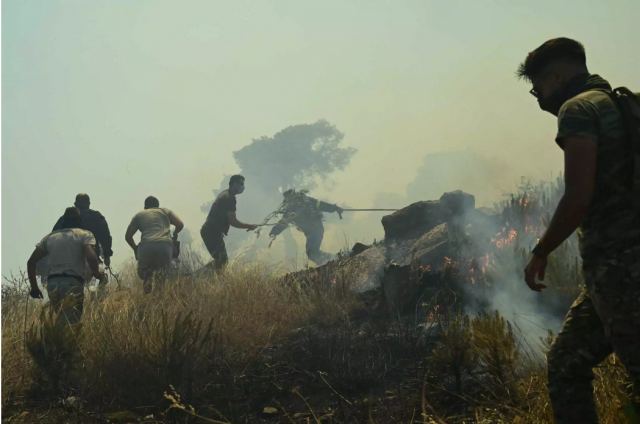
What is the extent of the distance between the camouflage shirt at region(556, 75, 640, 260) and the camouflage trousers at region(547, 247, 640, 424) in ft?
0.24

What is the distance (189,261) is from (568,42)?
9371 millimetres

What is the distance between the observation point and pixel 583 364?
249cm

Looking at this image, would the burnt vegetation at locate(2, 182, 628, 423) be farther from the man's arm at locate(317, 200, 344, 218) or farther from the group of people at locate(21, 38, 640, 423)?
the man's arm at locate(317, 200, 344, 218)

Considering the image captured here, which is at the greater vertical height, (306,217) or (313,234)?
(306,217)

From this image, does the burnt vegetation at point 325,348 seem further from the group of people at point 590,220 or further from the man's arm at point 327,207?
the man's arm at point 327,207

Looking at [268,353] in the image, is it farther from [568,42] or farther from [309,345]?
[568,42]

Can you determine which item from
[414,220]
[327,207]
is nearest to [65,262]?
[414,220]

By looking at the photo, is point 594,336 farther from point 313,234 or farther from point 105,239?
point 313,234

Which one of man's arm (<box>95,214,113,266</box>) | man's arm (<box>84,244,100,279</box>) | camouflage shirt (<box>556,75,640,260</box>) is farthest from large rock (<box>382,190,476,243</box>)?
camouflage shirt (<box>556,75,640,260</box>)

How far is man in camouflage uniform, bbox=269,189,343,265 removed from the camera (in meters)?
13.9

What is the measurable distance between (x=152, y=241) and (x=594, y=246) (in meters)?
6.96

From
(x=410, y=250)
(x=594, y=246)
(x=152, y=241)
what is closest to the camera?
(x=594, y=246)

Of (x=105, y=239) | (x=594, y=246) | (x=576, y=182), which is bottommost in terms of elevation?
(x=594, y=246)

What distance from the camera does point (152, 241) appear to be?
28.4ft
